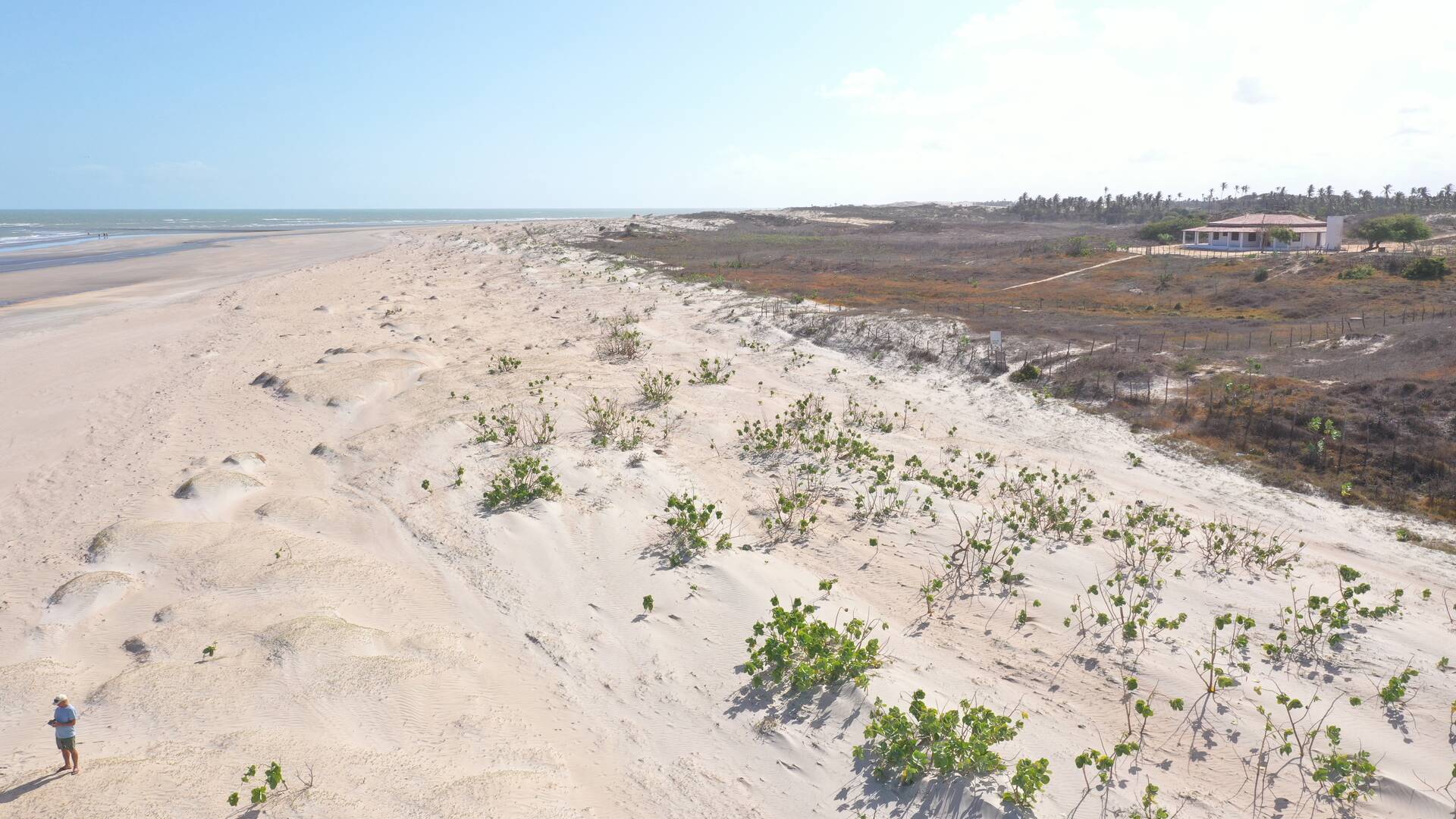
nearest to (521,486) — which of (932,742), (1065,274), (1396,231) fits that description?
(932,742)

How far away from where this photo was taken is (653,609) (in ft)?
27.1

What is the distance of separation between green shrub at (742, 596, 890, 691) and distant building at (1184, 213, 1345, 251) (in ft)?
186

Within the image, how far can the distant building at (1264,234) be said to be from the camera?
51.3 metres

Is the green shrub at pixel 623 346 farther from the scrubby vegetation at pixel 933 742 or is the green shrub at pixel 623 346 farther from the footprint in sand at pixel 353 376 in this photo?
the scrubby vegetation at pixel 933 742

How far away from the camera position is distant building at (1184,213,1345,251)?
51.3 m

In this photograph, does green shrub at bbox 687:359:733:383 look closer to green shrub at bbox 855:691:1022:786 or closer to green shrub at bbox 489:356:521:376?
green shrub at bbox 489:356:521:376

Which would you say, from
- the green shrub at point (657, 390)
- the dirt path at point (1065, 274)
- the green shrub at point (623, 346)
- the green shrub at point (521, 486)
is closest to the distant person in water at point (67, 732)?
the green shrub at point (521, 486)

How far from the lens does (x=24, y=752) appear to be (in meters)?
6.04

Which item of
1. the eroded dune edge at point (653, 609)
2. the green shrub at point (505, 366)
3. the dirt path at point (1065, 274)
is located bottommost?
the eroded dune edge at point (653, 609)

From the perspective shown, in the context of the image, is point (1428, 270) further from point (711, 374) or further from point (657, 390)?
point (657, 390)

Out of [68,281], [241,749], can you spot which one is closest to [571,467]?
[241,749]

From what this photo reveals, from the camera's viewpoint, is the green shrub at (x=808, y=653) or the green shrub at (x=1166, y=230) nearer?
the green shrub at (x=808, y=653)

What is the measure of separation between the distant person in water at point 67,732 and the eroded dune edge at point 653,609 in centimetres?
19

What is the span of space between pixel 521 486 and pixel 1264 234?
59399 mm
